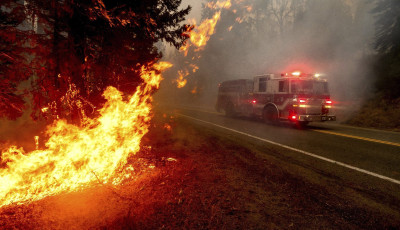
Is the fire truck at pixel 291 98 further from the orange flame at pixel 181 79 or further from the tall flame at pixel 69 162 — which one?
the orange flame at pixel 181 79

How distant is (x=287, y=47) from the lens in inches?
1063

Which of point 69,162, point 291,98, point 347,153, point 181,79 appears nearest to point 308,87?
point 291,98

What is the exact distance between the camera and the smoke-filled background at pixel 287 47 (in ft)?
72.6

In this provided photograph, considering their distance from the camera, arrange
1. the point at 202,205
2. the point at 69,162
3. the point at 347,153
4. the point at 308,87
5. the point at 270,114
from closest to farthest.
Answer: the point at 202,205 → the point at 69,162 → the point at 347,153 → the point at 308,87 → the point at 270,114

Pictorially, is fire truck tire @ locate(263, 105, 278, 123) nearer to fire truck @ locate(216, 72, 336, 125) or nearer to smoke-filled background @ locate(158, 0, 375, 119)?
fire truck @ locate(216, 72, 336, 125)

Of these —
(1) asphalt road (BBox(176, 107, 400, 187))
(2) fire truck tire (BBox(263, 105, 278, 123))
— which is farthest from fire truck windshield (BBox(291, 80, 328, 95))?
(1) asphalt road (BBox(176, 107, 400, 187))

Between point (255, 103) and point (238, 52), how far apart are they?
21.6 metres

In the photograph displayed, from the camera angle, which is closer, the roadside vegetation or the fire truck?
the fire truck

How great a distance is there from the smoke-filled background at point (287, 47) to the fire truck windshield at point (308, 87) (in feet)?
15.4

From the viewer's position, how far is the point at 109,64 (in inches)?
280

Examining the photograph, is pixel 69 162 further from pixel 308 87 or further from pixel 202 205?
pixel 308 87

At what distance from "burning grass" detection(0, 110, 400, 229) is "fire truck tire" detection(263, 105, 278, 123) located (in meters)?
7.61

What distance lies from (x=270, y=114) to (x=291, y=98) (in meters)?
1.62

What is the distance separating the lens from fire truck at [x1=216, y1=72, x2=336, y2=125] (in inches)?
436
